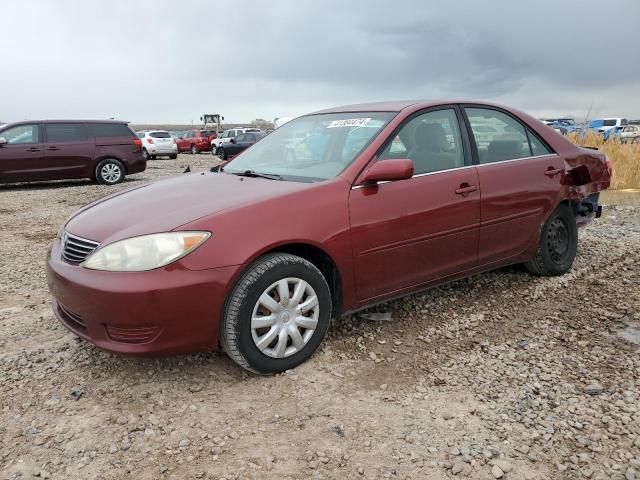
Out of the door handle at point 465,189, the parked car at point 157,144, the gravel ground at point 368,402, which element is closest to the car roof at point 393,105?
the door handle at point 465,189

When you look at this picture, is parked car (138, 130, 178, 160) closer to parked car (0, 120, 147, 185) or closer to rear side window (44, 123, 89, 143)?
parked car (0, 120, 147, 185)

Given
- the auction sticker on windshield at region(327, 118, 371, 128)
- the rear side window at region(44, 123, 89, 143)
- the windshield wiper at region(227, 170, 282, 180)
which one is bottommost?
the windshield wiper at region(227, 170, 282, 180)

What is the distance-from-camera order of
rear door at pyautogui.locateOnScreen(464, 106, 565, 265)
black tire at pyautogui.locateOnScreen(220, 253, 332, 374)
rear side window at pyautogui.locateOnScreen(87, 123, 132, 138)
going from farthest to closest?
rear side window at pyautogui.locateOnScreen(87, 123, 132, 138)
rear door at pyautogui.locateOnScreen(464, 106, 565, 265)
black tire at pyautogui.locateOnScreen(220, 253, 332, 374)

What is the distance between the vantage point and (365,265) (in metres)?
3.23

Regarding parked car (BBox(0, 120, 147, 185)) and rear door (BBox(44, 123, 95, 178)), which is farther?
rear door (BBox(44, 123, 95, 178))

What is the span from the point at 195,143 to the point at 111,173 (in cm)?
2034

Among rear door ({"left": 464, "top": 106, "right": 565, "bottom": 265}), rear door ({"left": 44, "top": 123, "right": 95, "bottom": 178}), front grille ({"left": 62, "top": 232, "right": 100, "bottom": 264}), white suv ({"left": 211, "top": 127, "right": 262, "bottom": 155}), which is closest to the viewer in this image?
front grille ({"left": 62, "top": 232, "right": 100, "bottom": 264})

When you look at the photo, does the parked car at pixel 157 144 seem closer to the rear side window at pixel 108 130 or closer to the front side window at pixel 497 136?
the rear side window at pixel 108 130

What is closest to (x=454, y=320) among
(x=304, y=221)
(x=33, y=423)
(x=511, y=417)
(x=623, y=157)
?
(x=511, y=417)

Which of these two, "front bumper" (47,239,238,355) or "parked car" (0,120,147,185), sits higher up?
"parked car" (0,120,147,185)

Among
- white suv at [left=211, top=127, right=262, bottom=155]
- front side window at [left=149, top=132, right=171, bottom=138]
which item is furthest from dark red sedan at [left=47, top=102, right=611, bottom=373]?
white suv at [left=211, top=127, right=262, bottom=155]

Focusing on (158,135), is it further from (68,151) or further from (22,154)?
(22,154)

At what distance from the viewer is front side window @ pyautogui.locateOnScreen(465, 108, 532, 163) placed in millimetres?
3984

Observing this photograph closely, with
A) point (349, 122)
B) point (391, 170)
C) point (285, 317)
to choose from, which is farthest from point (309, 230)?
point (349, 122)
